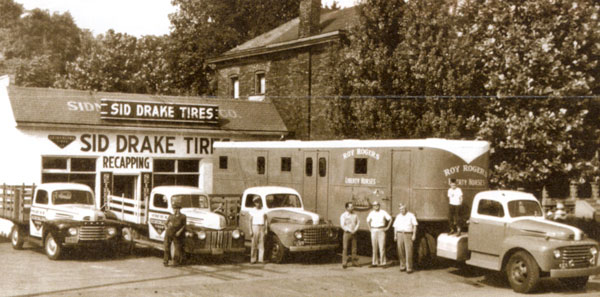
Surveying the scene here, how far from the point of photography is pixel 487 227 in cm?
1638

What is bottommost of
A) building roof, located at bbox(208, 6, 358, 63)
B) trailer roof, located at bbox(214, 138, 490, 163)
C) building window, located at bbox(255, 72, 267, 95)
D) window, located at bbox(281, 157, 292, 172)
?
window, located at bbox(281, 157, 292, 172)

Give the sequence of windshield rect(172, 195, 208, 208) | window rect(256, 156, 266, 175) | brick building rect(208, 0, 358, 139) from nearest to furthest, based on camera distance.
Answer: windshield rect(172, 195, 208, 208) < window rect(256, 156, 266, 175) < brick building rect(208, 0, 358, 139)

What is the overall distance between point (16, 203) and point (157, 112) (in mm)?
8965

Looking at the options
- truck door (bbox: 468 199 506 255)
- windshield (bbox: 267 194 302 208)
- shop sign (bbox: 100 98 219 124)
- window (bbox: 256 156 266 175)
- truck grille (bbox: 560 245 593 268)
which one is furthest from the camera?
shop sign (bbox: 100 98 219 124)

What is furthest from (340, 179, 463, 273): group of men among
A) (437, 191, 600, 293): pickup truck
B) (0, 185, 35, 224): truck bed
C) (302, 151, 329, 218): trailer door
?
(0, 185, 35, 224): truck bed

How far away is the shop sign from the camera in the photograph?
27.3 m

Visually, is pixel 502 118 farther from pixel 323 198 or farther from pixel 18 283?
pixel 18 283

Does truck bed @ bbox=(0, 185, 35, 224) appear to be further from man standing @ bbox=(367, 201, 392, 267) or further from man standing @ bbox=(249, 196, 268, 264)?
man standing @ bbox=(367, 201, 392, 267)

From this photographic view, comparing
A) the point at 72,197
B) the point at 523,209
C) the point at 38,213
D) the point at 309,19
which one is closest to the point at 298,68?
the point at 309,19

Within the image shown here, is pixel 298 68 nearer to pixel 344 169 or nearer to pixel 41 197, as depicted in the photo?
pixel 344 169

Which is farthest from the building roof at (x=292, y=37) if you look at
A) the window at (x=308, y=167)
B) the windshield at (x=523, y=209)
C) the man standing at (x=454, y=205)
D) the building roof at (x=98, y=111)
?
the windshield at (x=523, y=209)

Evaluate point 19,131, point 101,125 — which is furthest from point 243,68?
point 19,131

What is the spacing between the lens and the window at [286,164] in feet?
75.8

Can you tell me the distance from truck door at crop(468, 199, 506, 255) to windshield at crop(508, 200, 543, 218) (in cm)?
22
